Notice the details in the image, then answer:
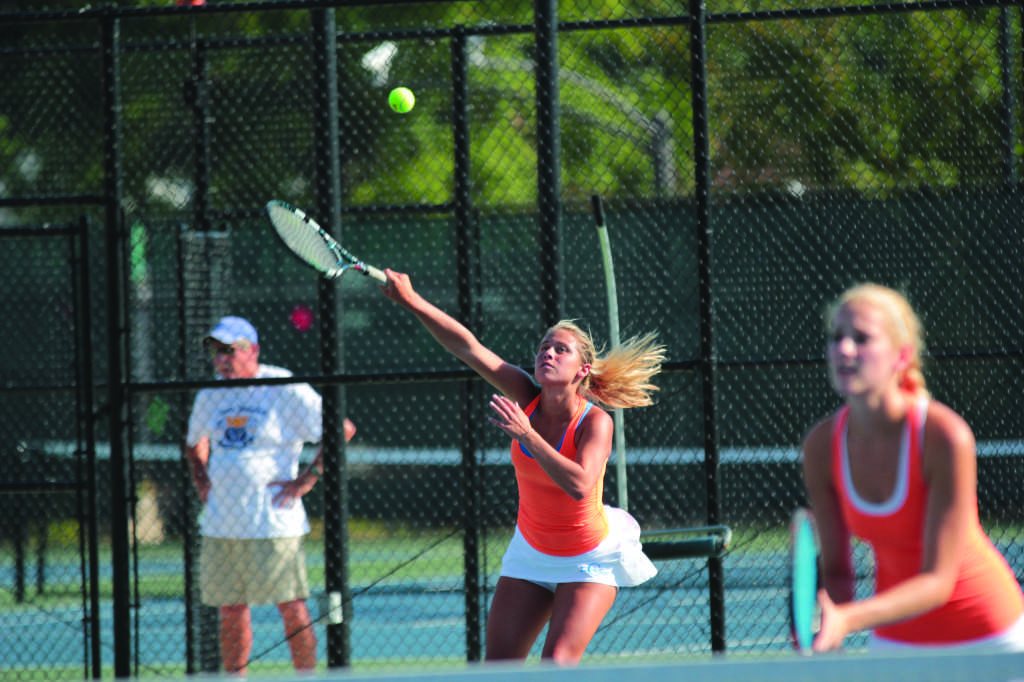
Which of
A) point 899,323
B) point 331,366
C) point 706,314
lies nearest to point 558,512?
point 706,314

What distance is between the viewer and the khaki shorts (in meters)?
5.01

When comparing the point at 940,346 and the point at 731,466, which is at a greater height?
the point at 940,346

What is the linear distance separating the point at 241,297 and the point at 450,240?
1.47 meters

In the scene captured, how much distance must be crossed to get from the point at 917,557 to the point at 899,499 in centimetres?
15

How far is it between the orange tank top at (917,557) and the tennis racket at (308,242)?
7.80 feet

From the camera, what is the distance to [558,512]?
3.75 meters

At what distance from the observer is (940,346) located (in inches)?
220

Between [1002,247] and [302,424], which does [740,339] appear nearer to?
[1002,247]

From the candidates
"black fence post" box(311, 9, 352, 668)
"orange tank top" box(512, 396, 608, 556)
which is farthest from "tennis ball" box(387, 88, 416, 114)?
"orange tank top" box(512, 396, 608, 556)

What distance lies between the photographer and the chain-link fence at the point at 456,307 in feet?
14.9

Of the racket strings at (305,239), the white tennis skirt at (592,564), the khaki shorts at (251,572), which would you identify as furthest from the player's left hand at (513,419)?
the khaki shorts at (251,572)

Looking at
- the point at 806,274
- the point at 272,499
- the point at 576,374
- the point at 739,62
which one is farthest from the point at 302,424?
the point at 739,62

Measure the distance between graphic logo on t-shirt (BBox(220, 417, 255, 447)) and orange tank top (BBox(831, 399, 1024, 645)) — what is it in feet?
11.1

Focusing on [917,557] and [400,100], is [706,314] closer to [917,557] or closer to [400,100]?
[917,557]
